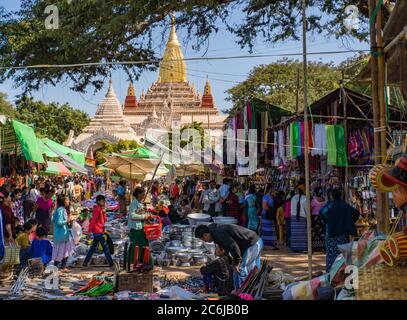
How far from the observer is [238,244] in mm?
7281

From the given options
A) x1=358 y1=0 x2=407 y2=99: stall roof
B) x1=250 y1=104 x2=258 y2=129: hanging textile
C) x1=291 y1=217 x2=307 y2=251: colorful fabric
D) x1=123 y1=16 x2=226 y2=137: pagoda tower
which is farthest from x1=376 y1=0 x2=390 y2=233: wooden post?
x1=123 y1=16 x2=226 y2=137: pagoda tower

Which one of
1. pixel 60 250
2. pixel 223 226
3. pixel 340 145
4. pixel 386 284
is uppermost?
pixel 340 145

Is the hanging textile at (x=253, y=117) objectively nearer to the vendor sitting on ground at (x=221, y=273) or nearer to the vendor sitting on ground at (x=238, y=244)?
the vendor sitting on ground at (x=221, y=273)

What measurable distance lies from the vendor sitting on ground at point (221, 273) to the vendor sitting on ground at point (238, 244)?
18 centimetres

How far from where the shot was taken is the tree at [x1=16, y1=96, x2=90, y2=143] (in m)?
55.9

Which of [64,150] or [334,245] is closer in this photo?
→ [334,245]

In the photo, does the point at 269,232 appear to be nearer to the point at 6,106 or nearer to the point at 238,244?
the point at 238,244

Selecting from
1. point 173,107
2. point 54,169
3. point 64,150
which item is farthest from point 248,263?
point 173,107

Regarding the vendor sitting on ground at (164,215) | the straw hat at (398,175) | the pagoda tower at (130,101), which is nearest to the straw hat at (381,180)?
the straw hat at (398,175)

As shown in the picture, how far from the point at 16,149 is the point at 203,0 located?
741cm

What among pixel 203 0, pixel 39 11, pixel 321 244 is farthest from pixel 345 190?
pixel 39 11

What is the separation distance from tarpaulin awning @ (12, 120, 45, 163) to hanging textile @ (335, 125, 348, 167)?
6.20 metres

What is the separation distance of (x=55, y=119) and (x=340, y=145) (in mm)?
53161

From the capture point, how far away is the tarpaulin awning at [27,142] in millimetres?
12289
